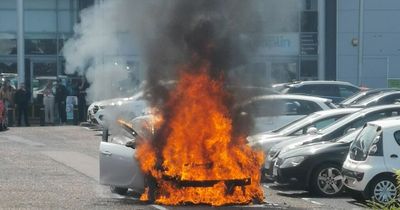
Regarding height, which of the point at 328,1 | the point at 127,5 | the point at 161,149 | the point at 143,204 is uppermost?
the point at 328,1

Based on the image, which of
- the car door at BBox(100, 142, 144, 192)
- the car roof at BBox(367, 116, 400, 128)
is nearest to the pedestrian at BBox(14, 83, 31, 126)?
the car door at BBox(100, 142, 144, 192)

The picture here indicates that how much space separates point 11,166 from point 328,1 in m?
24.9

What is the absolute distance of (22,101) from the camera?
36.0 m

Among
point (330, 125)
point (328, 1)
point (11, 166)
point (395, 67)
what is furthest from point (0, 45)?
point (330, 125)

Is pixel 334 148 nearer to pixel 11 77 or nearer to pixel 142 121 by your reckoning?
pixel 142 121

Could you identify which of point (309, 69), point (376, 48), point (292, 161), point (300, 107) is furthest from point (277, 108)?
point (376, 48)

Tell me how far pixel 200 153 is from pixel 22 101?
917 inches

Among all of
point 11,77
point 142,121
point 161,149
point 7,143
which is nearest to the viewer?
point 161,149

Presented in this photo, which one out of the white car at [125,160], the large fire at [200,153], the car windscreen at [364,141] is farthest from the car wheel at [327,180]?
the white car at [125,160]

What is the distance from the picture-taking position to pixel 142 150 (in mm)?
14320

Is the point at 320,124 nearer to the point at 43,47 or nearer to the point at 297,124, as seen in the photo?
the point at 297,124

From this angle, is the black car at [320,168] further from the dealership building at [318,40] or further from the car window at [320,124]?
the dealership building at [318,40]

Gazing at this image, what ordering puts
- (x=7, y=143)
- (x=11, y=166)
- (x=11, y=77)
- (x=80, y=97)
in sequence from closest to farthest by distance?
(x=11, y=166), (x=7, y=143), (x=80, y=97), (x=11, y=77)

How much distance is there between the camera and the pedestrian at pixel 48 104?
120 feet
